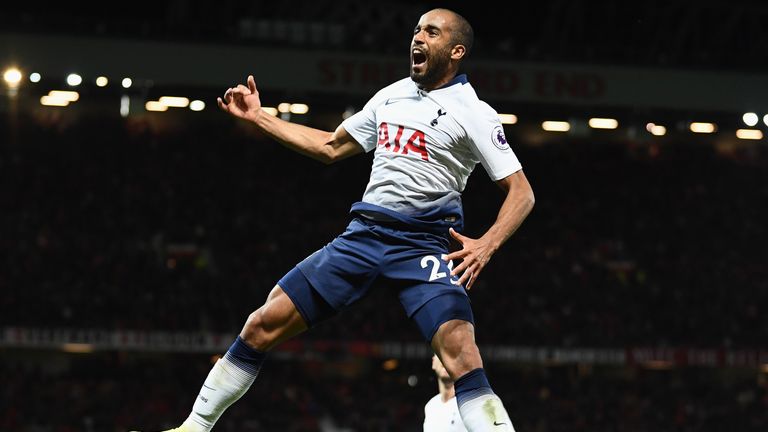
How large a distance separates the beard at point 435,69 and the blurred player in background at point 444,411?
11.0 feet

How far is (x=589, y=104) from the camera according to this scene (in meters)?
29.8

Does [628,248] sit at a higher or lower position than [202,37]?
lower

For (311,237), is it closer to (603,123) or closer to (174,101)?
(174,101)

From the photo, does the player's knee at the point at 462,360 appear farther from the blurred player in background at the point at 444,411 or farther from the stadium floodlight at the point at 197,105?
the stadium floodlight at the point at 197,105

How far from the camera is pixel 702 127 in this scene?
3459cm

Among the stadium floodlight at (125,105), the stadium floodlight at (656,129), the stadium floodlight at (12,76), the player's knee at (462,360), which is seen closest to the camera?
the player's knee at (462,360)

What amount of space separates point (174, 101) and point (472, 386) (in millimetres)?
28017

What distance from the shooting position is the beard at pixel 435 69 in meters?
5.27

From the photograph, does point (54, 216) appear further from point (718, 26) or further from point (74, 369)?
point (718, 26)

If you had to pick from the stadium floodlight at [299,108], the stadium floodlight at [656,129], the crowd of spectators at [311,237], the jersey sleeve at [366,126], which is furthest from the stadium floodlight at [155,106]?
the jersey sleeve at [366,126]

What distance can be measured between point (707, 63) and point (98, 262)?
1652 cm

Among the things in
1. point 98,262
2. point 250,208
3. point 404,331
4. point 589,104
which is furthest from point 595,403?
point 98,262

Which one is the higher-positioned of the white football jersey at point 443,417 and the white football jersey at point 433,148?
the white football jersey at point 433,148

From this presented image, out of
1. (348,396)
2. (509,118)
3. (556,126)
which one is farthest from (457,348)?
(556,126)
